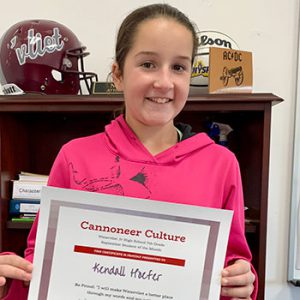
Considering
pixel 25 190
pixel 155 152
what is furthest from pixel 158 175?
pixel 25 190

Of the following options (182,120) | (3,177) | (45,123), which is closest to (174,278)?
(3,177)

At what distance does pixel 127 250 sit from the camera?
63cm

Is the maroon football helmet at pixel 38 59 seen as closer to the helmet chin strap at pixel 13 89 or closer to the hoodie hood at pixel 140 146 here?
the helmet chin strap at pixel 13 89

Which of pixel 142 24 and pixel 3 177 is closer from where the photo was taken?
pixel 142 24

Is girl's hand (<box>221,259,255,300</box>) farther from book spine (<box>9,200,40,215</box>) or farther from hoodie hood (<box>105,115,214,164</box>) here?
book spine (<box>9,200,40,215</box>)

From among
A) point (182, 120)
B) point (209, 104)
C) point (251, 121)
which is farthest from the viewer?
point (182, 120)

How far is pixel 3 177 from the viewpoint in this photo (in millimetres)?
1003

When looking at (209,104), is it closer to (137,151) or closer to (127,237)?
(137,151)

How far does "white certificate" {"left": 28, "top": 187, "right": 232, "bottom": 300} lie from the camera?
0.63 metres

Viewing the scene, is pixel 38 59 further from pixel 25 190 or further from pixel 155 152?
pixel 155 152

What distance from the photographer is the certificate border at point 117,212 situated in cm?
63

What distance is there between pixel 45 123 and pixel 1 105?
318 millimetres

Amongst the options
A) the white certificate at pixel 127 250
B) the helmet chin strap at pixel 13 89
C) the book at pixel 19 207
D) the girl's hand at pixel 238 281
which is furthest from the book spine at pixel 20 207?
the girl's hand at pixel 238 281

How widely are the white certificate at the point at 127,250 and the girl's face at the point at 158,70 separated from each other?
0.19 m
